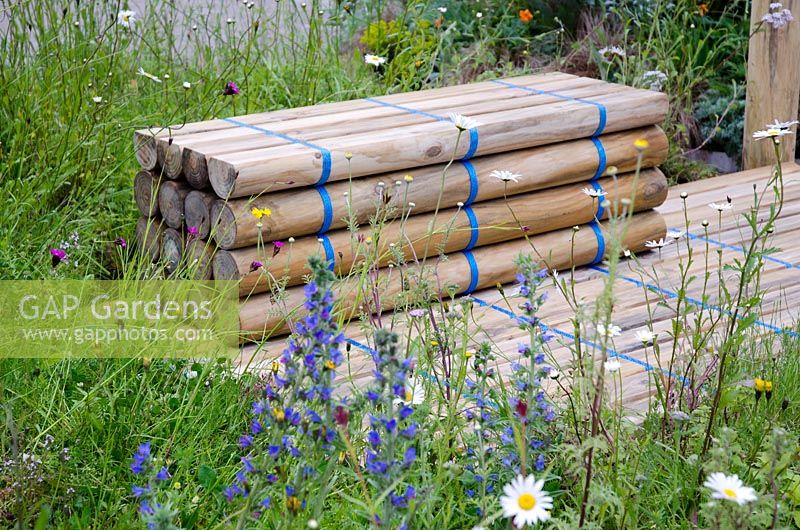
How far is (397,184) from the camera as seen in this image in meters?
3.68

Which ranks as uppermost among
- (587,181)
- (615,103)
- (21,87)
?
(21,87)

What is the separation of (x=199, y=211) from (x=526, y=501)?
2425mm

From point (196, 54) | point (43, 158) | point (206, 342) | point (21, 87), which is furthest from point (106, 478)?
point (196, 54)

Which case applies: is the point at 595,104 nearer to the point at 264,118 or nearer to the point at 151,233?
the point at 264,118

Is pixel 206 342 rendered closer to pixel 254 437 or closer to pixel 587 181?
pixel 254 437

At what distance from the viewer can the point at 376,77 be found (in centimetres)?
639

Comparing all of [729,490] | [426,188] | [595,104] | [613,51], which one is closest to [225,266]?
[426,188]

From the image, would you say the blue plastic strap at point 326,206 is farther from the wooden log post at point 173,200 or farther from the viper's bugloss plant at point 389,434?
the viper's bugloss plant at point 389,434

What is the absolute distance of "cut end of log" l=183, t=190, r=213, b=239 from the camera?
3807mm

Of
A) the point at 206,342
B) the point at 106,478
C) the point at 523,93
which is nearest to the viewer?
the point at 106,478

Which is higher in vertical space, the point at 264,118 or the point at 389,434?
the point at 389,434

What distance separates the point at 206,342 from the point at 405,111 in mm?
1634

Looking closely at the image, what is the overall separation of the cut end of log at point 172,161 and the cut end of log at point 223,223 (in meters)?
0.25

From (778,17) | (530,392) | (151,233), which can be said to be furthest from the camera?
(778,17)
